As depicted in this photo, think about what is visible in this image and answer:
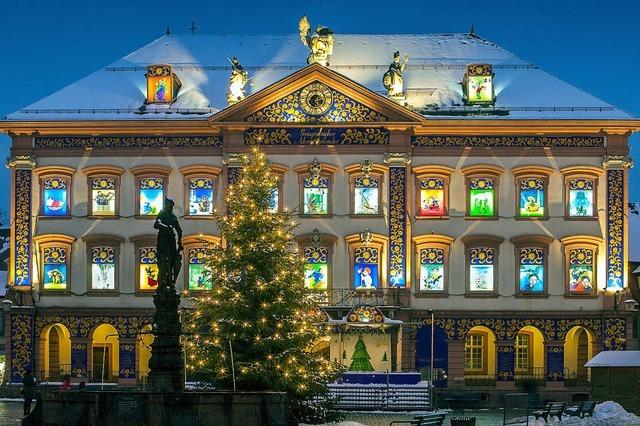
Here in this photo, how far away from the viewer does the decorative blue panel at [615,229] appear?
61.1 metres

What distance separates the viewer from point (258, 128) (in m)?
61.6

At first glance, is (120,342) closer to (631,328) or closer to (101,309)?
(101,309)

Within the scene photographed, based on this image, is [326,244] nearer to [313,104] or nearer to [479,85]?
[313,104]

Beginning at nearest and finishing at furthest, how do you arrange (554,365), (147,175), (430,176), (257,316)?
1. (257,316)
2. (554,365)
3. (430,176)
4. (147,175)

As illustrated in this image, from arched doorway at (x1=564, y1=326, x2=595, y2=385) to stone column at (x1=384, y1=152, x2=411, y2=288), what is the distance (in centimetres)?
788

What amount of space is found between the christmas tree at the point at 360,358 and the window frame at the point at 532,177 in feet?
29.7

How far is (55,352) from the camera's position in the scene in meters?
63.8

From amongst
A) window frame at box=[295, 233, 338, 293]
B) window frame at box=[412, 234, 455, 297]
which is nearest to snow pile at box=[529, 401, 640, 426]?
window frame at box=[412, 234, 455, 297]

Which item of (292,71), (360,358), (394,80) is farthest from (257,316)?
(292,71)

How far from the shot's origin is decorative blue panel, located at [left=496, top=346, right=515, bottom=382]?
61.1m

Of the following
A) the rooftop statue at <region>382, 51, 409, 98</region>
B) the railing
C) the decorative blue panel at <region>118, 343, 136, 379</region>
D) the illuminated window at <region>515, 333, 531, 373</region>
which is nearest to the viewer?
the railing

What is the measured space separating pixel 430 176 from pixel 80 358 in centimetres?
1693

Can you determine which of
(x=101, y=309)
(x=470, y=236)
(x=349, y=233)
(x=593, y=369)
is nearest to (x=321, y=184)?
(x=349, y=233)

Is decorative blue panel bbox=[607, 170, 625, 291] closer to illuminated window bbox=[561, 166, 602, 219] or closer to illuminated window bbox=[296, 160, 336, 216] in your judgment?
illuminated window bbox=[561, 166, 602, 219]
